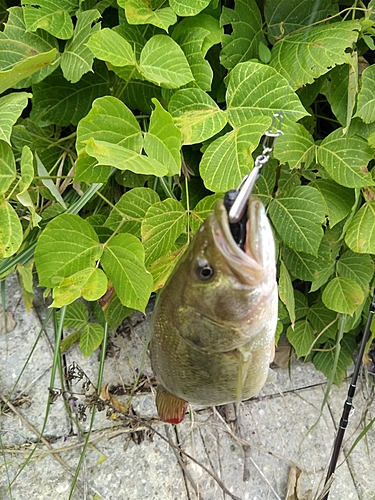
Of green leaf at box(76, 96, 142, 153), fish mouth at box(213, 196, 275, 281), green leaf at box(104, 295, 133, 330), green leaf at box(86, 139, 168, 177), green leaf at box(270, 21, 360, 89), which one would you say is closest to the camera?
fish mouth at box(213, 196, 275, 281)

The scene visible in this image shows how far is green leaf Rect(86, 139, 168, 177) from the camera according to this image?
702 millimetres

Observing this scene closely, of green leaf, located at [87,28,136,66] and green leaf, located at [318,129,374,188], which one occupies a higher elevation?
green leaf, located at [87,28,136,66]

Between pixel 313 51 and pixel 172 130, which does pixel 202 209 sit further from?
pixel 313 51

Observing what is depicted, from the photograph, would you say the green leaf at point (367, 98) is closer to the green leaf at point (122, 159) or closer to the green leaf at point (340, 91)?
the green leaf at point (340, 91)

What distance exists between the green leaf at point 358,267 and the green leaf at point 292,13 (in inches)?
23.0

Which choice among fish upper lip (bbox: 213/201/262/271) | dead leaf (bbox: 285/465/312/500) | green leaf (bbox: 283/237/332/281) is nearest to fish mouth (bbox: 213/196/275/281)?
fish upper lip (bbox: 213/201/262/271)

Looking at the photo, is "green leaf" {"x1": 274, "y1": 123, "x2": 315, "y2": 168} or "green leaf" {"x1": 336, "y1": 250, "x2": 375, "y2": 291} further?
"green leaf" {"x1": 336, "y1": 250, "x2": 375, "y2": 291}

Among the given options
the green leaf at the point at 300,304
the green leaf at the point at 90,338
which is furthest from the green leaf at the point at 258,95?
the green leaf at the point at 90,338

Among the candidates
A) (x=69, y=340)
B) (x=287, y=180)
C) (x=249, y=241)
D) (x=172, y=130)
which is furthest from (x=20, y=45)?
(x=69, y=340)

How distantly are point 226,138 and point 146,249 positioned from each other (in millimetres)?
267

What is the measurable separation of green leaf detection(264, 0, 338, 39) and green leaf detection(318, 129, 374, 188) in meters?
0.26

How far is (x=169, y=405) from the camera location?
79 cm

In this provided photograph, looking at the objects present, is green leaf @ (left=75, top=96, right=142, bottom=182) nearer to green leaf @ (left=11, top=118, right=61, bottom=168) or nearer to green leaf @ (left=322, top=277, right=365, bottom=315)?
green leaf @ (left=11, top=118, right=61, bottom=168)

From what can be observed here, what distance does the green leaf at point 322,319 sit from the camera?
1.42 meters
